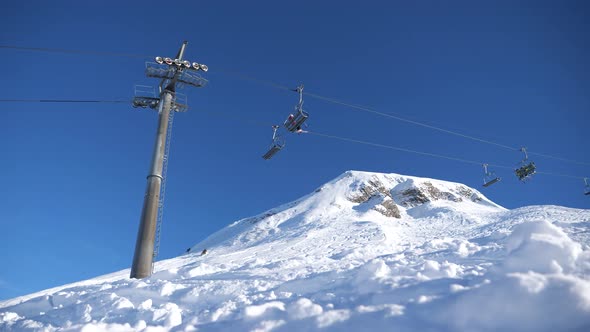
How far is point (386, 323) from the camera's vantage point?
4.79 m

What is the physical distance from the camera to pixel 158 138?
14508mm

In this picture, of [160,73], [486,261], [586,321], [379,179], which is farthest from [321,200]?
[586,321]

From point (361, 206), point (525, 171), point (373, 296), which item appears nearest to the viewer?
point (373, 296)

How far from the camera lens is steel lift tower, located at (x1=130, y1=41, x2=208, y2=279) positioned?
12.7m

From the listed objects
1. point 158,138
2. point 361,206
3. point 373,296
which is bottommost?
point 373,296

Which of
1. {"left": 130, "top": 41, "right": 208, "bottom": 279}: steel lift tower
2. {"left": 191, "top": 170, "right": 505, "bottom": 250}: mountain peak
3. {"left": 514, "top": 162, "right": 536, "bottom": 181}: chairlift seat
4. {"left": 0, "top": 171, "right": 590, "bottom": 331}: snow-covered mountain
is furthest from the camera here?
{"left": 191, "top": 170, "right": 505, "bottom": 250}: mountain peak

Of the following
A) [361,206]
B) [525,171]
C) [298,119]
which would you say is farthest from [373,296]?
[361,206]

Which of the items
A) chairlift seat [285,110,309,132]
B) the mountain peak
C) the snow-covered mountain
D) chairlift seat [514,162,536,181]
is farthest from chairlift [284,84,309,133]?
the mountain peak

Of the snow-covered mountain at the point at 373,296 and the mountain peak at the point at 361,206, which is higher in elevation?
the mountain peak at the point at 361,206

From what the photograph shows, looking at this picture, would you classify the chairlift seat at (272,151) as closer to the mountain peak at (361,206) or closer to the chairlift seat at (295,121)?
the chairlift seat at (295,121)

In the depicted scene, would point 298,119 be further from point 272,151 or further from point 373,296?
point 373,296

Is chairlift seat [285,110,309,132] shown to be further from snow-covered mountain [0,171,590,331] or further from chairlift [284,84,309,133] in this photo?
snow-covered mountain [0,171,590,331]

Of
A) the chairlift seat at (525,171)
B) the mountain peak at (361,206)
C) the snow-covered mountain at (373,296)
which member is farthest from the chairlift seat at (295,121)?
the mountain peak at (361,206)

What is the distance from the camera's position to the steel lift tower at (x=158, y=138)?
1266 cm
